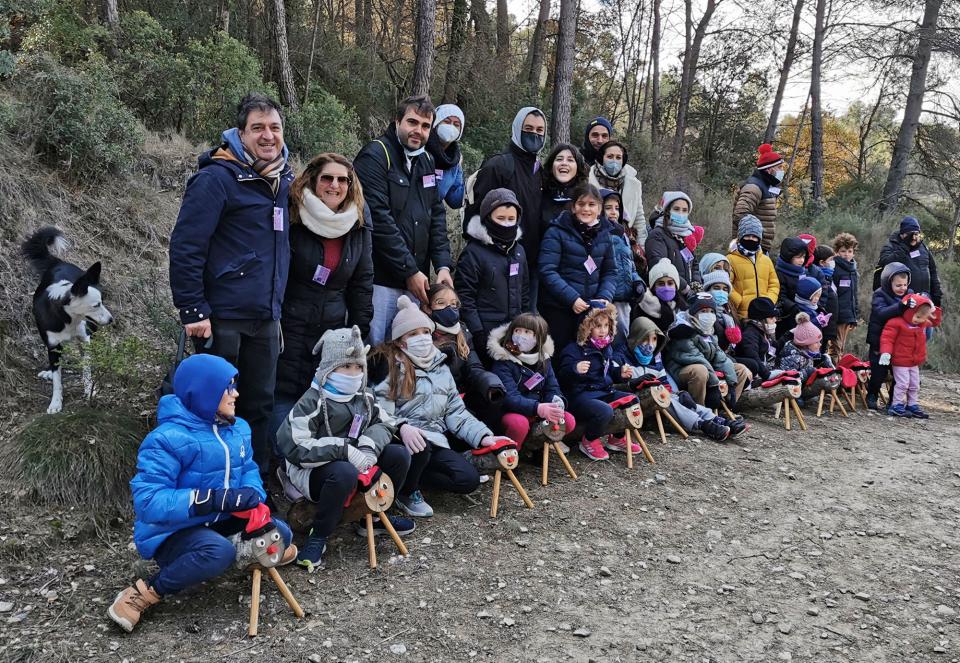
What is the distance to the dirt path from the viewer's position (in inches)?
130

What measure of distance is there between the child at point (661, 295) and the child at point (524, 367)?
1.53 m

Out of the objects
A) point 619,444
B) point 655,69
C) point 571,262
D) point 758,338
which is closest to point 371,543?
point 619,444

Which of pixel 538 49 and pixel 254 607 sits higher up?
pixel 538 49

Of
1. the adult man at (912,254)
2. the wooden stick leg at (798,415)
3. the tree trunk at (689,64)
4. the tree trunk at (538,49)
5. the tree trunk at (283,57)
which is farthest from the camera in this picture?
the tree trunk at (689,64)

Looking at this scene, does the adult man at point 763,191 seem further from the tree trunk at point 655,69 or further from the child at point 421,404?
the tree trunk at point 655,69

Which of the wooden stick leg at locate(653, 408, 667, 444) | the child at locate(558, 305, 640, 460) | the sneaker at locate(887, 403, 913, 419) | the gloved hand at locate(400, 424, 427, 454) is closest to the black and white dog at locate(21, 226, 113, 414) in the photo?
the gloved hand at locate(400, 424, 427, 454)

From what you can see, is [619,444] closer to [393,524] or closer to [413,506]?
[413,506]

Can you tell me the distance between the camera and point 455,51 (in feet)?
47.4

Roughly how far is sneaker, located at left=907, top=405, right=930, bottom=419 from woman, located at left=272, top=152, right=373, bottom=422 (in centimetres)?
671

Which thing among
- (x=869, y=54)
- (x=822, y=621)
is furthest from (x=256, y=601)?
(x=869, y=54)

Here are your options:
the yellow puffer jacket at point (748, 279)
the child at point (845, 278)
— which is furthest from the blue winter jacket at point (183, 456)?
the child at point (845, 278)

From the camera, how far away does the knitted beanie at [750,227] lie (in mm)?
7805

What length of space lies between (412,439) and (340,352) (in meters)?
0.73

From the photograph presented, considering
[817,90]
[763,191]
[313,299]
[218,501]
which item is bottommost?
[218,501]
